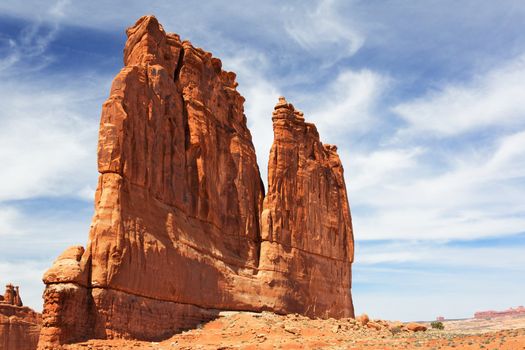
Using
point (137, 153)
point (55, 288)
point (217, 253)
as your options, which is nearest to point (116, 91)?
point (137, 153)

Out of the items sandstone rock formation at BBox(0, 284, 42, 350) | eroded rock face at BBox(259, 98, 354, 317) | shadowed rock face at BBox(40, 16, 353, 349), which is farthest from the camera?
sandstone rock formation at BBox(0, 284, 42, 350)

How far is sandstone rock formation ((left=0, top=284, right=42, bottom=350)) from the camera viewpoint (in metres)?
50.3

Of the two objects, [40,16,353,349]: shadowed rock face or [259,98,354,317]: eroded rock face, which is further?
[259,98,354,317]: eroded rock face

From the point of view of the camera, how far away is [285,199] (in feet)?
142

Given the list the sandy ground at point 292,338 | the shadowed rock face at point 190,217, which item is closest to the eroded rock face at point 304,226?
the shadowed rock face at point 190,217

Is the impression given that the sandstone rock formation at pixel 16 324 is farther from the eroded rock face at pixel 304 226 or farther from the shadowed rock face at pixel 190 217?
the eroded rock face at pixel 304 226

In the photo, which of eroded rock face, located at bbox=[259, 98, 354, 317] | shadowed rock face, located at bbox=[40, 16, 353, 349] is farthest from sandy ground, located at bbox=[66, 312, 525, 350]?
eroded rock face, located at bbox=[259, 98, 354, 317]

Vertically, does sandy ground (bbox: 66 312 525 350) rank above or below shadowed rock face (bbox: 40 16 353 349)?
below

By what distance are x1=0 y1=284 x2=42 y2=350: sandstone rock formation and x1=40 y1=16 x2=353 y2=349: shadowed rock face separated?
23.4 meters

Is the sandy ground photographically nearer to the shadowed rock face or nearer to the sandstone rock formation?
the shadowed rock face

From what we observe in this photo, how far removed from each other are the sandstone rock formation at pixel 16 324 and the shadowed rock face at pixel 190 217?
23.4m

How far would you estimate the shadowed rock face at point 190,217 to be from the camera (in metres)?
25.6

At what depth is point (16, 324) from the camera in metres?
51.4

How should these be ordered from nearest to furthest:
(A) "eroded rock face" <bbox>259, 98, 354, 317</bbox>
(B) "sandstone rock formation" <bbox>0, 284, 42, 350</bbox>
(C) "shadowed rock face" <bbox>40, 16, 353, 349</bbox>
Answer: (C) "shadowed rock face" <bbox>40, 16, 353, 349</bbox> → (A) "eroded rock face" <bbox>259, 98, 354, 317</bbox> → (B) "sandstone rock formation" <bbox>0, 284, 42, 350</bbox>
